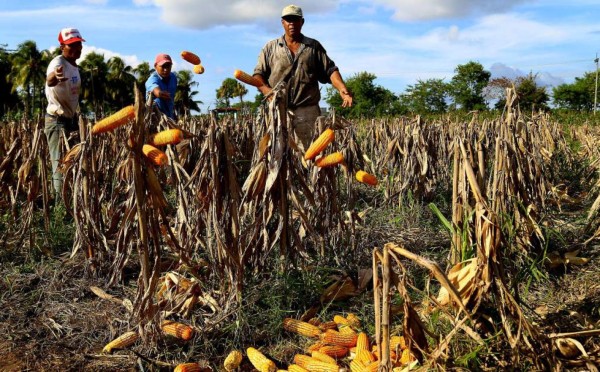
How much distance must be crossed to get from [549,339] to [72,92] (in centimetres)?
532

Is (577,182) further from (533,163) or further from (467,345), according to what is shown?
(467,345)

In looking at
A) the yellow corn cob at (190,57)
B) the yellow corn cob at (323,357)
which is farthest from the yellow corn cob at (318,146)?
the yellow corn cob at (190,57)

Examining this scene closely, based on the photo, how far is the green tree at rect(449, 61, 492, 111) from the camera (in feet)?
219

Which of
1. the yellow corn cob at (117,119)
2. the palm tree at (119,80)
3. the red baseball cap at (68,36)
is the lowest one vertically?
the yellow corn cob at (117,119)

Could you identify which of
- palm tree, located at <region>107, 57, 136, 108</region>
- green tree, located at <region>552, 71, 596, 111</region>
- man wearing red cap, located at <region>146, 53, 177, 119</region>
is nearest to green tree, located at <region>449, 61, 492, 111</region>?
green tree, located at <region>552, 71, 596, 111</region>

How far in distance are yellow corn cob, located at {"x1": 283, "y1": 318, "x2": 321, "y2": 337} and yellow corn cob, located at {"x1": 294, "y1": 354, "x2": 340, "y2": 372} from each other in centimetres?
25

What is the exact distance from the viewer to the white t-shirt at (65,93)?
5.83 m

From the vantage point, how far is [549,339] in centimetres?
246

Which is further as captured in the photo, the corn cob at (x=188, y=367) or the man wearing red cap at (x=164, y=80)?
the man wearing red cap at (x=164, y=80)

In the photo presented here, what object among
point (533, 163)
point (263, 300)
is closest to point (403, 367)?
point (263, 300)

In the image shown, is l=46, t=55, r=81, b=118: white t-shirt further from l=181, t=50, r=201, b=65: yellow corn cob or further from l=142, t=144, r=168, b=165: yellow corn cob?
l=142, t=144, r=168, b=165: yellow corn cob

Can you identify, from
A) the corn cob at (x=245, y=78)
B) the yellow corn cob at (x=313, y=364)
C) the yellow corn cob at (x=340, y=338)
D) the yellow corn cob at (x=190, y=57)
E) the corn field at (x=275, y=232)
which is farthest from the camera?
the yellow corn cob at (x=190, y=57)

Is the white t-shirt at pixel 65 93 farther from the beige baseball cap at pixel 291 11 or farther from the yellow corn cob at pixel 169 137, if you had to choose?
the yellow corn cob at pixel 169 137

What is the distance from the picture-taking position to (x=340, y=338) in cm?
309
